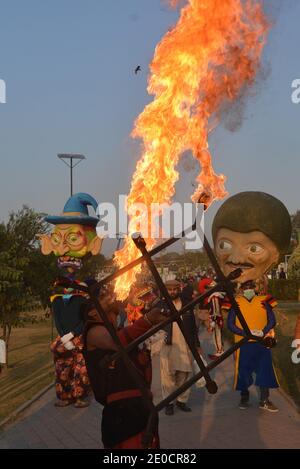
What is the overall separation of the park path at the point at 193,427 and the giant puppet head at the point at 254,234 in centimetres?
360

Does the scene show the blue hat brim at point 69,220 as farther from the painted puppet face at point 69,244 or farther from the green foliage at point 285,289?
the green foliage at point 285,289

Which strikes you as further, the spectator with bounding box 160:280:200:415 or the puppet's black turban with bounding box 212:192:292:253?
the puppet's black turban with bounding box 212:192:292:253

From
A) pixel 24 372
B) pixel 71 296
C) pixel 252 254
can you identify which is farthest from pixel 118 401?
pixel 24 372

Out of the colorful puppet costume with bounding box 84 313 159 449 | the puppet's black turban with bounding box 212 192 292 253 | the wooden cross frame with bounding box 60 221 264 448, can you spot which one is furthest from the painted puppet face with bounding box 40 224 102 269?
the wooden cross frame with bounding box 60 221 264 448

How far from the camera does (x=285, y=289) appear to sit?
104ft

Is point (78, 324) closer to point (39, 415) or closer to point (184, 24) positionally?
point (39, 415)

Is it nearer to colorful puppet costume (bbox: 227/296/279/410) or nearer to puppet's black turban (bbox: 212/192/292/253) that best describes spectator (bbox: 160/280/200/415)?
colorful puppet costume (bbox: 227/296/279/410)

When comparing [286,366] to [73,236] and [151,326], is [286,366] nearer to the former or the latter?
[73,236]

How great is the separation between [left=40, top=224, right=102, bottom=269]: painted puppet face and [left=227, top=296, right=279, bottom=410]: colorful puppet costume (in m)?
3.09

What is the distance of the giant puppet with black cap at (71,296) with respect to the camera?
29.0ft

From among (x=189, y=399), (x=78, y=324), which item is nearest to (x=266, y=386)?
(x=189, y=399)

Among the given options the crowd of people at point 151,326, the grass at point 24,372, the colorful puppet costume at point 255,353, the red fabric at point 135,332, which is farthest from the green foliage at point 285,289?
the red fabric at point 135,332

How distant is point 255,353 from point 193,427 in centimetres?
170

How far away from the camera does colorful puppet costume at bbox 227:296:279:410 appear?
820 centimetres
